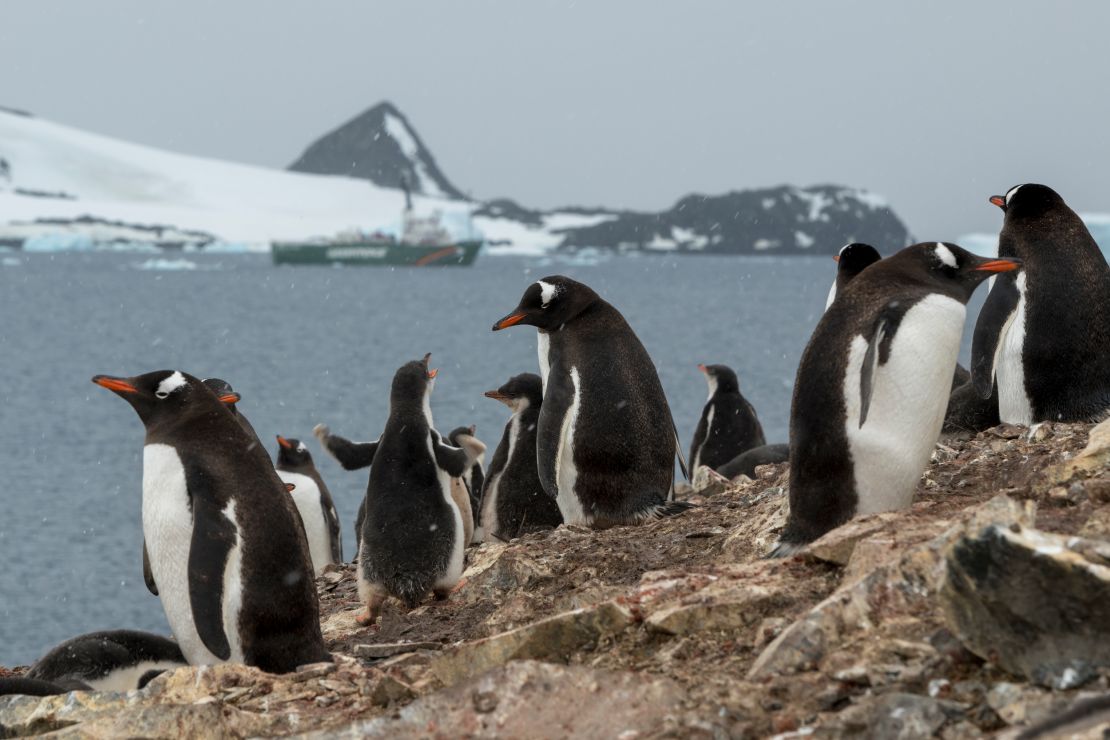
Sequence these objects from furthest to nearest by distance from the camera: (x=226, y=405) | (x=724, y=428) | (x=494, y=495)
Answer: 1. (x=724, y=428)
2. (x=494, y=495)
3. (x=226, y=405)

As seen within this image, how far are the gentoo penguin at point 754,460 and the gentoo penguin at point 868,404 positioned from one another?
15.5 feet

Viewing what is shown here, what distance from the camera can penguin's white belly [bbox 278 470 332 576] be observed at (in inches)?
368

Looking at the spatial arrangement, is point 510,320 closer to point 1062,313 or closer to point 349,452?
point 349,452

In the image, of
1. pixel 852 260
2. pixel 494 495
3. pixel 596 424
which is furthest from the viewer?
pixel 494 495

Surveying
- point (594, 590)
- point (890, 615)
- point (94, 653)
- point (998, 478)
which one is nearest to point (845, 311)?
point (998, 478)

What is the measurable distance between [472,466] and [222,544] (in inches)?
186

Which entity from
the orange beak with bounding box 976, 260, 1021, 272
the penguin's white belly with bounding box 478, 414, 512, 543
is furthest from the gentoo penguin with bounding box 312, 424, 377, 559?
the orange beak with bounding box 976, 260, 1021, 272

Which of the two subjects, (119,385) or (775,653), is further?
(119,385)

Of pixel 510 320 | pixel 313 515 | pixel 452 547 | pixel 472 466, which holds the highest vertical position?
pixel 510 320

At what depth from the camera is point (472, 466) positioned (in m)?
9.48

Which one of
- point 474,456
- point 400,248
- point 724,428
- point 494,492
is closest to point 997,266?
point 474,456

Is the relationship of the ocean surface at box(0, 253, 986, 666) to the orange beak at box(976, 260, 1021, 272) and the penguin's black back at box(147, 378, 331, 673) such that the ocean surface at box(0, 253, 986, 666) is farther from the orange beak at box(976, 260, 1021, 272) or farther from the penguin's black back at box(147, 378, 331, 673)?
the orange beak at box(976, 260, 1021, 272)

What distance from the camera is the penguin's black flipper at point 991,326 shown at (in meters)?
6.42

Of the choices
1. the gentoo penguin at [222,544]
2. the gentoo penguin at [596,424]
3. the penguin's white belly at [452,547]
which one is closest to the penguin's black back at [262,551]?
the gentoo penguin at [222,544]
